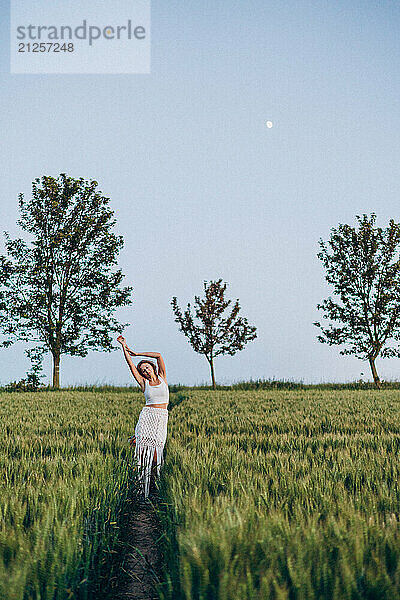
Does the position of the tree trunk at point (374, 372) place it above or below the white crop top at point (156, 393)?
below

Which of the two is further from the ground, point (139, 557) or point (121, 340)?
point (121, 340)

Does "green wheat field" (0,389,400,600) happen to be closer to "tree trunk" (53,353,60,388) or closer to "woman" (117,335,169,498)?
"woman" (117,335,169,498)

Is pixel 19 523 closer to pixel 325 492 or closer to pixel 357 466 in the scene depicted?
pixel 325 492

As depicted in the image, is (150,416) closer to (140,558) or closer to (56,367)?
(140,558)

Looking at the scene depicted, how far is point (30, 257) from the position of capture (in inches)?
1222

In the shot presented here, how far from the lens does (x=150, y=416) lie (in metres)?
6.34

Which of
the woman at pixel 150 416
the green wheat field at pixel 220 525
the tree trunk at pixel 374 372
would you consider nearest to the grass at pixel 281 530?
the green wheat field at pixel 220 525

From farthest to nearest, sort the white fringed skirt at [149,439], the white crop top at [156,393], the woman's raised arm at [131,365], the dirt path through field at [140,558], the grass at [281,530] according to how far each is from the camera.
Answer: the woman's raised arm at [131,365], the white crop top at [156,393], the white fringed skirt at [149,439], the dirt path through field at [140,558], the grass at [281,530]

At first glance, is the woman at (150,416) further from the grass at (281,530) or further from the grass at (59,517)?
the grass at (281,530)

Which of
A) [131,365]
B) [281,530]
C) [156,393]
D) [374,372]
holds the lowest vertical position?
[374,372]

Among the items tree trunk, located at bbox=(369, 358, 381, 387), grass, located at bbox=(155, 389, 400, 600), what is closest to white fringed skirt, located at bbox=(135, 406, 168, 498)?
grass, located at bbox=(155, 389, 400, 600)

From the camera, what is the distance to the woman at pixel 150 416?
20.2 ft

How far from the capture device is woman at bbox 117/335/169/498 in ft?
20.2

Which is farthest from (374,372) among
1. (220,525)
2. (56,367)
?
(220,525)
